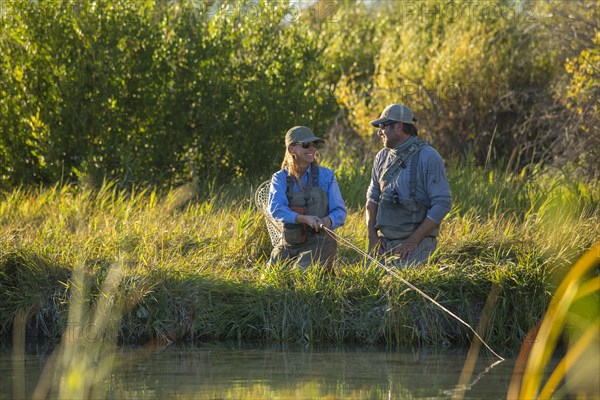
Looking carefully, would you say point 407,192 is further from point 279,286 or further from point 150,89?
point 150,89

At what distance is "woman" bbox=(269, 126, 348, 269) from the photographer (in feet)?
25.9

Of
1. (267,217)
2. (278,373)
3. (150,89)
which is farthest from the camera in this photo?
(150,89)

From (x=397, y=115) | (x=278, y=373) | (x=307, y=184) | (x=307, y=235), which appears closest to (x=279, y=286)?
(x=307, y=235)

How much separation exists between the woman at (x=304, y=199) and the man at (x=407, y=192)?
379mm

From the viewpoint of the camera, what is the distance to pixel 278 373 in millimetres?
6859

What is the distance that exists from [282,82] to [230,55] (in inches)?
29.3

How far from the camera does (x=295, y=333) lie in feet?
26.0

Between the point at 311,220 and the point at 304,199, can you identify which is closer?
the point at 311,220

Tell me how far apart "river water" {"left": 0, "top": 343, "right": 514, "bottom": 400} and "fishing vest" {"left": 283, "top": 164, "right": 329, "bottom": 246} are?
869 mm

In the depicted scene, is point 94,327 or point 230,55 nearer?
point 94,327

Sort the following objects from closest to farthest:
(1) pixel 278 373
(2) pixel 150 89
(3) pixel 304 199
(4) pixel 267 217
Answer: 1. (1) pixel 278 373
2. (3) pixel 304 199
3. (4) pixel 267 217
4. (2) pixel 150 89

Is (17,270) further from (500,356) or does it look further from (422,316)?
(500,356)

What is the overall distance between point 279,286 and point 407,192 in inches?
47.7

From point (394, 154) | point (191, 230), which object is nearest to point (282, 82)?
point (191, 230)
